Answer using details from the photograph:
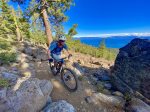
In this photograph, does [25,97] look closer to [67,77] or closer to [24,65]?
[67,77]

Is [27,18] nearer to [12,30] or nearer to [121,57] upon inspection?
[121,57]

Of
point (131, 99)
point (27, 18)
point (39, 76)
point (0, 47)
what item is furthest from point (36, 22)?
point (131, 99)

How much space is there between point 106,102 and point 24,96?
14.5ft

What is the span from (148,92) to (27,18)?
45.1 ft

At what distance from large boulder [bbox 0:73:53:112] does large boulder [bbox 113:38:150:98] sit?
5.47 meters

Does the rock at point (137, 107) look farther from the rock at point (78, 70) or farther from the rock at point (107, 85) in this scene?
the rock at point (78, 70)

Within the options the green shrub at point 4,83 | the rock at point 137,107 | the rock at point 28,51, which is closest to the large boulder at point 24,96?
the green shrub at point 4,83

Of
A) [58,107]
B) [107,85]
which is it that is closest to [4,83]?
[58,107]

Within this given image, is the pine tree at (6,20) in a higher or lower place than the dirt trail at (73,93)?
higher

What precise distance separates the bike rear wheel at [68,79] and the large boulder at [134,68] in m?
3.45

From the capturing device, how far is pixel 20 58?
14.1 m

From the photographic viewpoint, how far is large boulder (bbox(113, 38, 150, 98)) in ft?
34.2

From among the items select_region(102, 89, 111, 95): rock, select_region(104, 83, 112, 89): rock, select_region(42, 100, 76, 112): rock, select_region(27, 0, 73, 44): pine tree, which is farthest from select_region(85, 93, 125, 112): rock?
Answer: select_region(27, 0, 73, 44): pine tree

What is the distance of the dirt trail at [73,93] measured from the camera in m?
8.94
